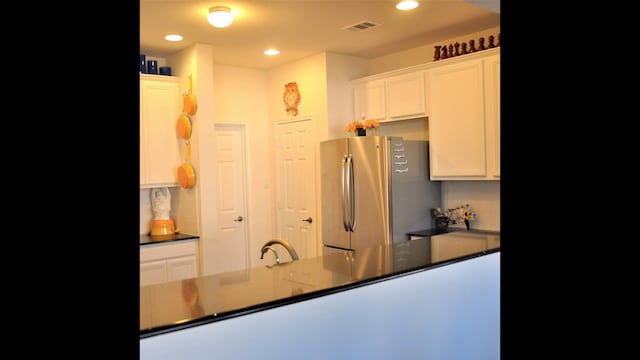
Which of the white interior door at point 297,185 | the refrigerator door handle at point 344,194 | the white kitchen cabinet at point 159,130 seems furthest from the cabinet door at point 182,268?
the refrigerator door handle at point 344,194

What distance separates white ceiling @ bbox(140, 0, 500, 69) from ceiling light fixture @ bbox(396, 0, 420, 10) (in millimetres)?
47

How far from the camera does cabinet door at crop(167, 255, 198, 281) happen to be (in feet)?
13.6

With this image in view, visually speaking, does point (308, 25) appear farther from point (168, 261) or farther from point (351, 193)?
point (168, 261)

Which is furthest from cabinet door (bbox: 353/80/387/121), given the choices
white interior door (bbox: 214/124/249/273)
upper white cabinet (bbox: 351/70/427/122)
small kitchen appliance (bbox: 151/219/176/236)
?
small kitchen appliance (bbox: 151/219/176/236)

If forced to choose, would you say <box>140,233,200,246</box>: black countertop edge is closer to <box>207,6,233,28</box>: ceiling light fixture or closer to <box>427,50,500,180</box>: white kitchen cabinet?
<box>207,6,233,28</box>: ceiling light fixture

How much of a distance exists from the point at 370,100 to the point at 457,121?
3.23 ft

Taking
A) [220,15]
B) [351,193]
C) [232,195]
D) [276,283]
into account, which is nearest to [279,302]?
[276,283]

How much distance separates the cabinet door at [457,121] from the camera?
371 centimetres
